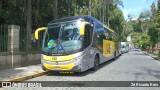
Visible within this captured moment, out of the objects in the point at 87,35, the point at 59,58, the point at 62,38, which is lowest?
the point at 59,58

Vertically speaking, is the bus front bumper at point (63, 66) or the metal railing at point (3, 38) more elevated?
the metal railing at point (3, 38)

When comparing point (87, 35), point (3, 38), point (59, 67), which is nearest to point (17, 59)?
point (3, 38)

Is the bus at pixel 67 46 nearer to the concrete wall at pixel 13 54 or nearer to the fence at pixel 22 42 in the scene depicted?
the concrete wall at pixel 13 54

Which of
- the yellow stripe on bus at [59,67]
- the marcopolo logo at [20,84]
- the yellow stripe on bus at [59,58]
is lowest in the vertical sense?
the marcopolo logo at [20,84]

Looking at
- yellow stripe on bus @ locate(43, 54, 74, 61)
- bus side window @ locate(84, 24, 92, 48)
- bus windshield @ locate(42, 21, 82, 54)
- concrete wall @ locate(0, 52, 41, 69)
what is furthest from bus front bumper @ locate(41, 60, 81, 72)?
concrete wall @ locate(0, 52, 41, 69)

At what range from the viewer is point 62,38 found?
15.4m

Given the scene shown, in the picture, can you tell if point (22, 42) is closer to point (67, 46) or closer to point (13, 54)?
point (13, 54)

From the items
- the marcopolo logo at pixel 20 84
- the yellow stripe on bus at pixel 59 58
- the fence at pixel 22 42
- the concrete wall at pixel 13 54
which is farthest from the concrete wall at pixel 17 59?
the marcopolo logo at pixel 20 84

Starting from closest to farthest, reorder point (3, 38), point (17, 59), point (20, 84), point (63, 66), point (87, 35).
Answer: point (20, 84) → point (63, 66) → point (87, 35) → point (3, 38) → point (17, 59)

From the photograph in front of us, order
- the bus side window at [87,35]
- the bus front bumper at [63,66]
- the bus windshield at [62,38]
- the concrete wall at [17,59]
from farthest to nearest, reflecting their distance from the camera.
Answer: the concrete wall at [17,59] < the bus side window at [87,35] < the bus windshield at [62,38] < the bus front bumper at [63,66]

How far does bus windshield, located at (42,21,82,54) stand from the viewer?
49.6 ft

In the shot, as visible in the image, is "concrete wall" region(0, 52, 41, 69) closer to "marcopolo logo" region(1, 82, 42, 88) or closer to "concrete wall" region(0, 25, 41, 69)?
"concrete wall" region(0, 25, 41, 69)

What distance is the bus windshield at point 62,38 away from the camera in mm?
15125

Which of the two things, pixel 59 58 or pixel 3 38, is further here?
pixel 3 38
